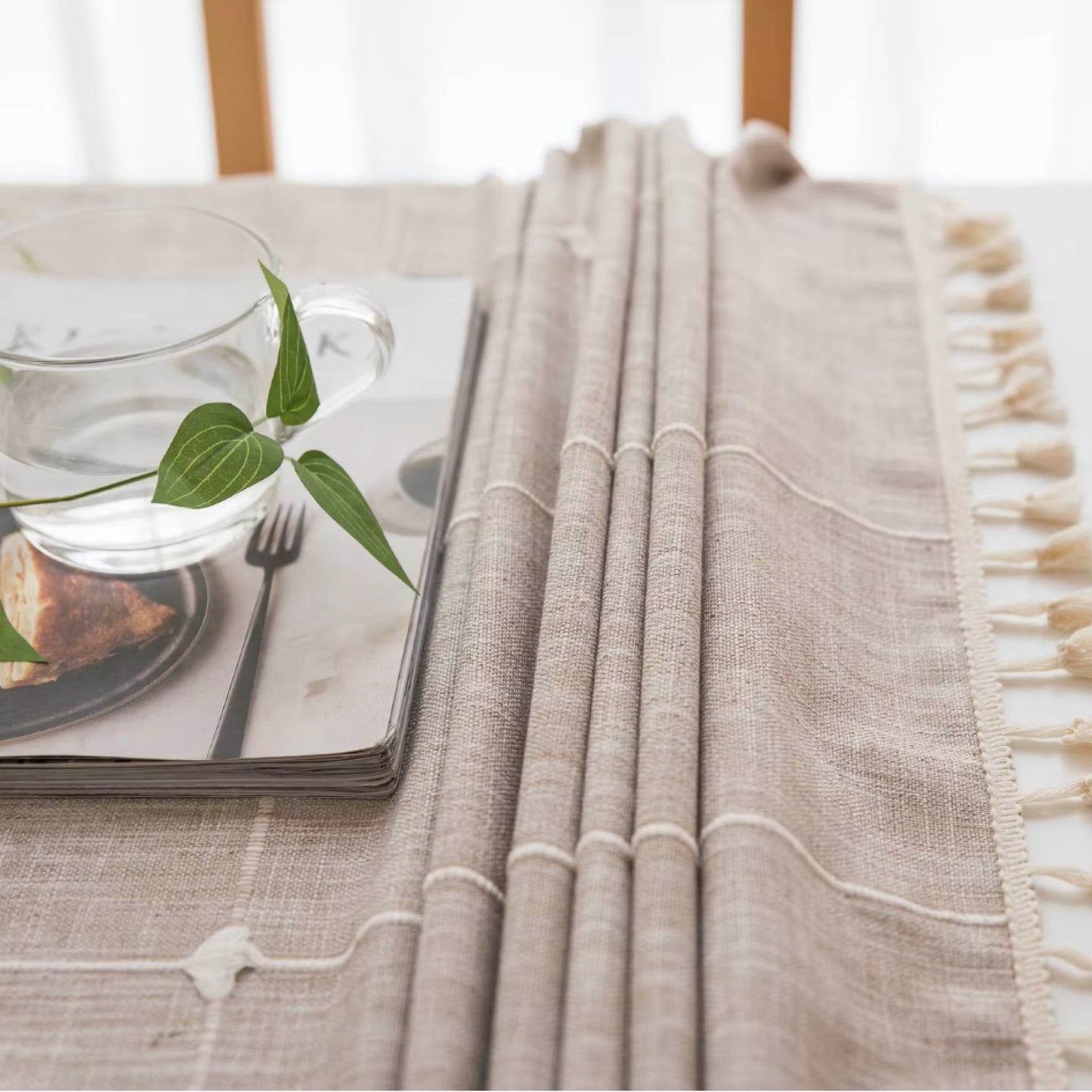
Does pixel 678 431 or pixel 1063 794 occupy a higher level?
pixel 678 431

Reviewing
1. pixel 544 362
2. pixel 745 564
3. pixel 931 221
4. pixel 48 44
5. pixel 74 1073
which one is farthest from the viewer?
pixel 48 44

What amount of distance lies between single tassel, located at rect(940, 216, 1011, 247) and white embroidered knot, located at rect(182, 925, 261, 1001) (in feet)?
1.96

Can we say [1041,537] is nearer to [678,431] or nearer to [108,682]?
[678,431]

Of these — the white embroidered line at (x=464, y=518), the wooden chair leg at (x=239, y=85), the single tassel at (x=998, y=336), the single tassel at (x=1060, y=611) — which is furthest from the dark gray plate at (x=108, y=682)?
the wooden chair leg at (x=239, y=85)

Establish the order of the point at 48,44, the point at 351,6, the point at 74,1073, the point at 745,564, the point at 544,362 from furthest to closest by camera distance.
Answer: the point at 48,44, the point at 351,6, the point at 544,362, the point at 745,564, the point at 74,1073

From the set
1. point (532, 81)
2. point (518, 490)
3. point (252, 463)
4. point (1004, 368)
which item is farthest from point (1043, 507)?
point (532, 81)

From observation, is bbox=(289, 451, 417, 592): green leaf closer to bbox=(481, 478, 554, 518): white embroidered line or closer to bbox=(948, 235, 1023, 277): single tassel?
bbox=(481, 478, 554, 518): white embroidered line

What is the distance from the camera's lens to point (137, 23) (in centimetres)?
174

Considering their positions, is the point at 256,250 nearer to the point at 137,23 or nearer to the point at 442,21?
the point at 442,21

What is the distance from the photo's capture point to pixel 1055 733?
0.45m

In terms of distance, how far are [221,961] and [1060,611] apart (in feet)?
1.11

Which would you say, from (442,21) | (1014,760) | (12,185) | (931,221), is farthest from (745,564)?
(442,21)

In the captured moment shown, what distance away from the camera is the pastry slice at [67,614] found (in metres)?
0.45

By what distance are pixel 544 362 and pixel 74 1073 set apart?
37 cm
